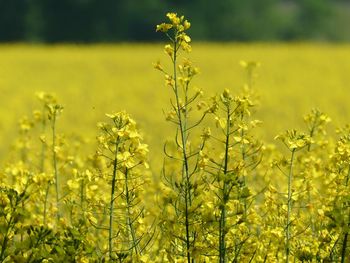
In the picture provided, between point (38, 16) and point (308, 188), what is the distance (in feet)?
164

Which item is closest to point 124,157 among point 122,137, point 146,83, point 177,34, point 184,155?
point 122,137

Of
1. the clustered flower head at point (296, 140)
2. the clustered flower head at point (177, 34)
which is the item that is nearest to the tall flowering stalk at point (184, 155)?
the clustered flower head at point (177, 34)

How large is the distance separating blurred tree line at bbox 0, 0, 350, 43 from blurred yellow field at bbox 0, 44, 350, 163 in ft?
71.3

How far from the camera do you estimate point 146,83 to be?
70.9 ft

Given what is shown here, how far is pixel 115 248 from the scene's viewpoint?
462 centimetres

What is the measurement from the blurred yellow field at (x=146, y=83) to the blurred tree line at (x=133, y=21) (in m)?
21.7

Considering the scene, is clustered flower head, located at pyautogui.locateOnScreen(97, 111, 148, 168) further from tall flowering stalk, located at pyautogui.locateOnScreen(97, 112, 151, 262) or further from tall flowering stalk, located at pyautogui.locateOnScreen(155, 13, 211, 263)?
tall flowering stalk, located at pyautogui.locateOnScreen(155, 13, 211, 263)

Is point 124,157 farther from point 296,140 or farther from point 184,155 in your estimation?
point 296,140

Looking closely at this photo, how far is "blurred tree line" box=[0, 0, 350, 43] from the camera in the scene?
52.6 m

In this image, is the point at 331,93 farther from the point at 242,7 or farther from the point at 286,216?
the point at 242,7

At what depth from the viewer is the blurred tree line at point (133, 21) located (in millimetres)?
52562

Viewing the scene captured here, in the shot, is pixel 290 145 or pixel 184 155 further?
pixel 290 145

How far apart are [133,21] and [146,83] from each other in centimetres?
3286

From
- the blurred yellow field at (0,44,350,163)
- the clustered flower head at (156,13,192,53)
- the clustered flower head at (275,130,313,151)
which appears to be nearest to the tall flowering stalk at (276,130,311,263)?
the clustered flower head at (275,130,313,151)
